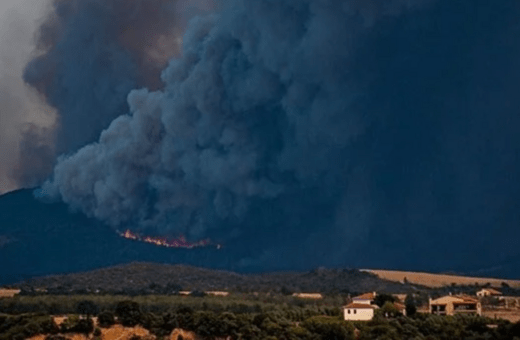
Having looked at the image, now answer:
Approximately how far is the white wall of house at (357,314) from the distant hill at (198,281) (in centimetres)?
2914

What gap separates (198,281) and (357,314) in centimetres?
4209

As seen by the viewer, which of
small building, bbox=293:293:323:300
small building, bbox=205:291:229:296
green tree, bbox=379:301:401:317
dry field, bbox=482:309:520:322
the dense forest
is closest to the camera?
green tree, bbox=379:301:401:317

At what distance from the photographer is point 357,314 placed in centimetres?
6531

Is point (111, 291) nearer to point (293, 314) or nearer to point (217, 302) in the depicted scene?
point (217, 302)

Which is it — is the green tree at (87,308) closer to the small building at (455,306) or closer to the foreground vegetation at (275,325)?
the foreground vegetation at (275,325)

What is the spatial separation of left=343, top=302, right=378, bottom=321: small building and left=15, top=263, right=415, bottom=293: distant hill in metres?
28.7

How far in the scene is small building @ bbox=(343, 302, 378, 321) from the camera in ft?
212

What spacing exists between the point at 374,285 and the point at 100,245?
61.3 meters

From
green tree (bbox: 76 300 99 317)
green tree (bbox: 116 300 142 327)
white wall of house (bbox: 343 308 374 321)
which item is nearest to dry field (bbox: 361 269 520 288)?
white wall of house (bbox: 343 308 374 321)

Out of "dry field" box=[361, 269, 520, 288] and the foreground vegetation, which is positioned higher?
"dry field" box=[361, 269, 520, 288]

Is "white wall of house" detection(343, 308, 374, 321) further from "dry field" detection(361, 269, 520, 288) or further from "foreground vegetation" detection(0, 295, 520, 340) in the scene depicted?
"dry field" detection(361, 269, 520, 288)

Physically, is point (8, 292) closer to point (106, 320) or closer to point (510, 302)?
point (106, 320)

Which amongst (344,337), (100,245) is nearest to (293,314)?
(344,337)

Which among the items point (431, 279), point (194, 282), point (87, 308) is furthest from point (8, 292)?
point (431, 279)
